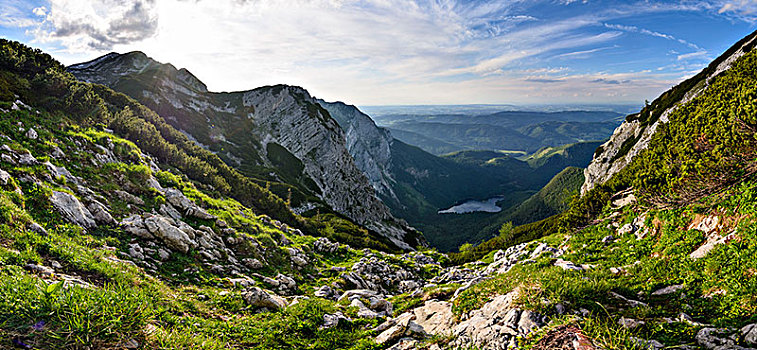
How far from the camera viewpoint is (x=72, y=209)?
44.8 feet

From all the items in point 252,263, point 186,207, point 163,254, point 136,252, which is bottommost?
point 252,263

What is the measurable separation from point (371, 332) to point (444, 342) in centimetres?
289

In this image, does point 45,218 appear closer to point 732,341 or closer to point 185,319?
point 185,319

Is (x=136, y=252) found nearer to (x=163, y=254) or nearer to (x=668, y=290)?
(x=163, y=254)

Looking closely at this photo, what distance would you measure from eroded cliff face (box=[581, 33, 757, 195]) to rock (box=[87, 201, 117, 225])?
178ft

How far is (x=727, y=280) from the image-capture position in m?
7.12

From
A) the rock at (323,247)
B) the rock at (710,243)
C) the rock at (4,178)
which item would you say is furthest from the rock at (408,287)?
the rock at (4,178)

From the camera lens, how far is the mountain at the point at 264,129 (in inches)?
3743

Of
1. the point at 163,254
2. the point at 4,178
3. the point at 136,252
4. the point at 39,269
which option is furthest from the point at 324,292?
the point at 4,178

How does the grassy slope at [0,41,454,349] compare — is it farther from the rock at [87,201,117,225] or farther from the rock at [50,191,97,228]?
the rock at [87,201,117,225]

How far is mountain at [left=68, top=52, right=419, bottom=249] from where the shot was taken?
312 feet

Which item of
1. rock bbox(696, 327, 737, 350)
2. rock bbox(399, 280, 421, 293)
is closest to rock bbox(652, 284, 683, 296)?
rock bbox(696, 327, 737, 350)

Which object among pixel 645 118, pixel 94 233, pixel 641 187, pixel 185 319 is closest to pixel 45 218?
pixel 94 233

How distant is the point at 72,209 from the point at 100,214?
136 centimetres
